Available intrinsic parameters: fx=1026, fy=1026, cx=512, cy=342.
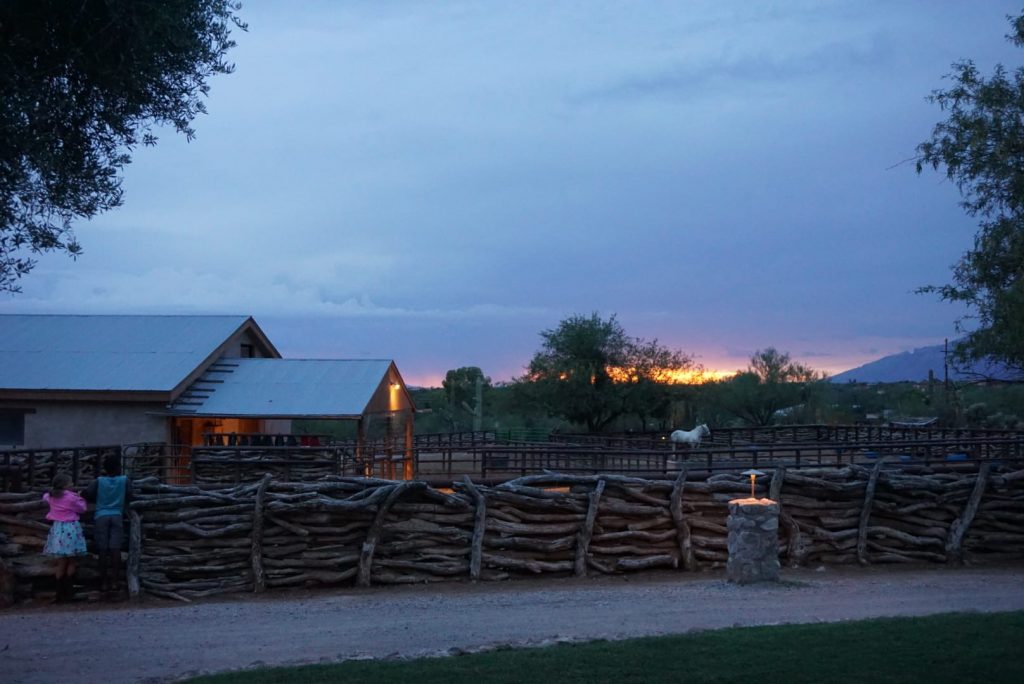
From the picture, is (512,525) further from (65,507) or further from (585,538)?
(65,507)

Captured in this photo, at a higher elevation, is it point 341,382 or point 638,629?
point 341,382

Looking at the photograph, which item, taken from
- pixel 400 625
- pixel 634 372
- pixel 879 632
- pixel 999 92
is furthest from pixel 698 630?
pixel 634 372

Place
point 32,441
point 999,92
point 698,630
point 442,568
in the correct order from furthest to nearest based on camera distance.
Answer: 1. point 32,441
2. point 442,568
3. point 999,92
4. point 698,630

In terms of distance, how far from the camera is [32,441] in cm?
2430

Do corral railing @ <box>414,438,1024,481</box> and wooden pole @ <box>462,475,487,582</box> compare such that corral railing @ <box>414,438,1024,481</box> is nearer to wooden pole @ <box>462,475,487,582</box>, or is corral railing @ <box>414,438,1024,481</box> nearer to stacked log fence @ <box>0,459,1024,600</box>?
stacked log fence @ <box>0,459,1024,600</box>

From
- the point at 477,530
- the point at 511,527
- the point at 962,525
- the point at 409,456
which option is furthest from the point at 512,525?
the point at 409,456

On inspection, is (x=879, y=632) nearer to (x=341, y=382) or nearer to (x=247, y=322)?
(x=341, y=382)

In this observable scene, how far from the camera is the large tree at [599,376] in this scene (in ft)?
147

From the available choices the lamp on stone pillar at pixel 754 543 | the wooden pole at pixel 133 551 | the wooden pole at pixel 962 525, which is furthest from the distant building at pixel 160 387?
the wooden pole at pixel 962 525

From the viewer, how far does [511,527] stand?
43.0 feet

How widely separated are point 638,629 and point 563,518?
382 cm

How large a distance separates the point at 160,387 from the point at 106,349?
3.82 m

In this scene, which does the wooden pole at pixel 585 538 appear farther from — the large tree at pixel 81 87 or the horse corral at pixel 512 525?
the large tree at pixel 81 87

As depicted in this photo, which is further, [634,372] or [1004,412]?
[634,372]
